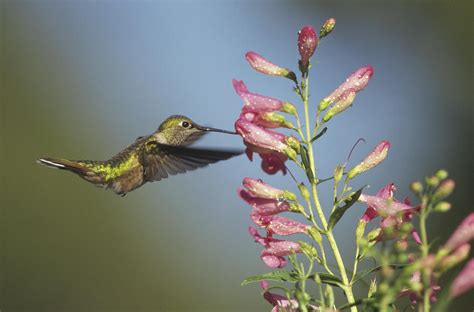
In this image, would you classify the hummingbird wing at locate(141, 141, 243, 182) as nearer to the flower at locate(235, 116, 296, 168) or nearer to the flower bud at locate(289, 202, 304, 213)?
the flower at locate(235, 116, 296, 168)

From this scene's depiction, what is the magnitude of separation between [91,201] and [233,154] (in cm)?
905

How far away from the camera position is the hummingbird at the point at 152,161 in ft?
14.3

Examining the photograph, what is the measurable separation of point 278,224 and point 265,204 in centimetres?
15

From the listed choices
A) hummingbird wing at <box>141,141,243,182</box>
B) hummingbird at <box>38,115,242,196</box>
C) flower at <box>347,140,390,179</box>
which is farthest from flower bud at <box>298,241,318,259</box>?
hummingbird at <box>38,115,242,196</box>

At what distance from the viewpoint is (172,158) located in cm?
450

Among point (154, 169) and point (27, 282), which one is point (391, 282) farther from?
point (27, 282)

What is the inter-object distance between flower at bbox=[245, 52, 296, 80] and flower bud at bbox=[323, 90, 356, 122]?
11.0 inches

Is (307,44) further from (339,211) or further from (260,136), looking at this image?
(339,211)

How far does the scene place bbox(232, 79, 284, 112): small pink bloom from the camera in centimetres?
321

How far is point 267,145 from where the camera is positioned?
3.12 m

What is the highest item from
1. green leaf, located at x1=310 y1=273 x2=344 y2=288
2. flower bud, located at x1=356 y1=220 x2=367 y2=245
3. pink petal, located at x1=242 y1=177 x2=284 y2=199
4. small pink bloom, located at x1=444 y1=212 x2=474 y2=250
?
pink petal, located at x1=242 y1=177 x2=284 y2=199

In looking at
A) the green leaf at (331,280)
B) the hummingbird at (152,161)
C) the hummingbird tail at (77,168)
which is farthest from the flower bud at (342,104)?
the hummingbird tail at (77,168)

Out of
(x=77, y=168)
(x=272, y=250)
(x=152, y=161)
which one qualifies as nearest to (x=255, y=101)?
(x=272, y=250)

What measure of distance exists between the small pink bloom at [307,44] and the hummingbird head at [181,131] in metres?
1.55
